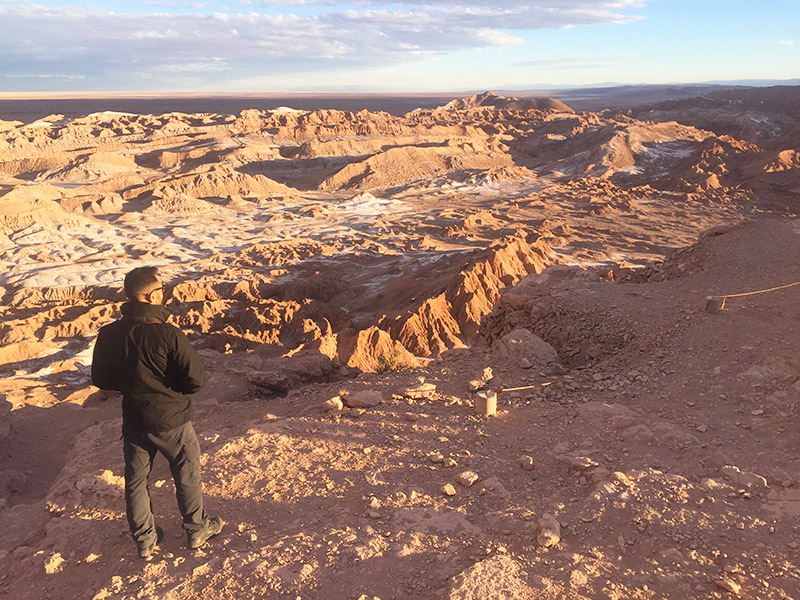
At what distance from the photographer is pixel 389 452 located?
454 cm

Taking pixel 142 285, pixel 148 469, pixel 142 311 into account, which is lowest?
pixel 148 469

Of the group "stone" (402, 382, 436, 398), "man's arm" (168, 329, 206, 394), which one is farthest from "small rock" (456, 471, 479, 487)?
"man's arm" (168, 329, 206, 394)

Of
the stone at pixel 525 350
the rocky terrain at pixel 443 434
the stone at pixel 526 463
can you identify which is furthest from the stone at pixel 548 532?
the stone at pixel 525 350

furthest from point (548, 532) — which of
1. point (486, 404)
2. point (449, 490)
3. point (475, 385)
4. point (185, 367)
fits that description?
point (475, 385)

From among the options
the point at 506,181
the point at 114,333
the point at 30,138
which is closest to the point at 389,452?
the point at 114,333

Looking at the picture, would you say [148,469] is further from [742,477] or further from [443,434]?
[742,477]

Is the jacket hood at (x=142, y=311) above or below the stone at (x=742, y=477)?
above

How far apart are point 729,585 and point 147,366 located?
342cm

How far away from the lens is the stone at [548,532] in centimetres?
331

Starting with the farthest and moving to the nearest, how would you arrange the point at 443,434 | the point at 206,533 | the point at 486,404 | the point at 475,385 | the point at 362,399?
the point at 475,385, the point at 362,399, the point at 486,404, the point at 443,434, the point at 206,533

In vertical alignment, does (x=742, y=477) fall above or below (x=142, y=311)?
below

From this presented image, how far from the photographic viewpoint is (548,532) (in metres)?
3.36

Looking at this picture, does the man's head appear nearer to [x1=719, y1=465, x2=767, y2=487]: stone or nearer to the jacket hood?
the jacket hood

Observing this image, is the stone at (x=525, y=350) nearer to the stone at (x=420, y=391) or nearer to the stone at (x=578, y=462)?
the stone at (x=420, y=391)
